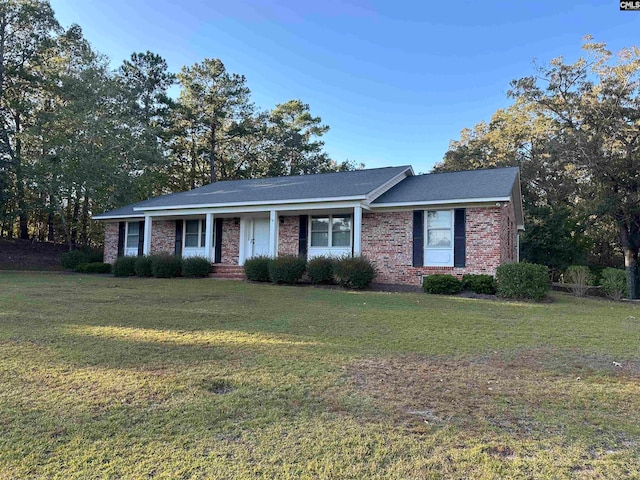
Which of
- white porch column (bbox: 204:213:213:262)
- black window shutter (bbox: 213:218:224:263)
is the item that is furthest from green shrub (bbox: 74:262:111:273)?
white porch column (bbox: 204:213:213:262)

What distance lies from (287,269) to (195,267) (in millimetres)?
Result: 4191

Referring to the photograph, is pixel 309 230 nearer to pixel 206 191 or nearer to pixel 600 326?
pixel 206 191

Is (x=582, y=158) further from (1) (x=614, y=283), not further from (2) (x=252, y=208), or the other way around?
(2) (x=252, y=208)

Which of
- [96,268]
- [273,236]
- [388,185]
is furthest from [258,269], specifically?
[96,268]

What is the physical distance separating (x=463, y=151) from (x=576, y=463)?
2912 cm

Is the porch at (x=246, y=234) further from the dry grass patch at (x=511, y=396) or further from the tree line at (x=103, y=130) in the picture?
the dry grass patch at (x=511, y=396)

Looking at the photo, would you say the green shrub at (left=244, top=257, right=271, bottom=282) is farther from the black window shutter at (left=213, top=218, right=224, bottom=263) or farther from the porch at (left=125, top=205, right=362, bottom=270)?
the black window shutter at (left=213, top=218, right=224, bottom=263)

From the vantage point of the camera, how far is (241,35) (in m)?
18.5

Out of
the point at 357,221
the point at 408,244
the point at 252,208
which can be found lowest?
the point at 408,244

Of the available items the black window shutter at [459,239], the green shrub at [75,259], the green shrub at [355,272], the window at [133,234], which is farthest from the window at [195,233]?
the black window shutter at [459,239]

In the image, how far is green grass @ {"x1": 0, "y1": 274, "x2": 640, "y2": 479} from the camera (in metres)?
2.42

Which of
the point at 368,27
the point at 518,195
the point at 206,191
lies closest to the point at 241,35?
the point at 368,27

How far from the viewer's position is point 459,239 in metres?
13.0

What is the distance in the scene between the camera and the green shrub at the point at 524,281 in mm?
A: 10477
